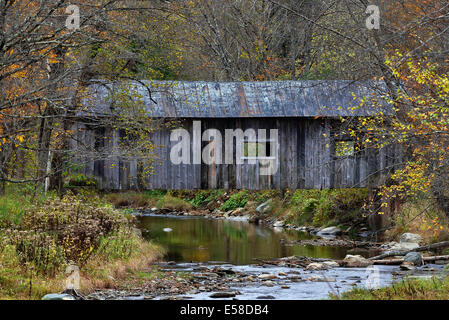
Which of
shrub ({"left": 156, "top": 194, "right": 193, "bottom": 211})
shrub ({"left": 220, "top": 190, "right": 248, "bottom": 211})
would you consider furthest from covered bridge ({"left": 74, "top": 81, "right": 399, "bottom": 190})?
shrub ({"left": 156, "top": 194, "right": 193, "bottom": 211})

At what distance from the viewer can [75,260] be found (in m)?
11.5

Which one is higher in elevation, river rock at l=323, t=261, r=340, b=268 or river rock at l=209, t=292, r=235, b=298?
river rock at l=209, t=292, r=235, b=298

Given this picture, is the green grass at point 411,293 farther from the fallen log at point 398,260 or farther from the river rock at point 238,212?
the river rock at point 238,212

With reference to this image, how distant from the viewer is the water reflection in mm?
17062

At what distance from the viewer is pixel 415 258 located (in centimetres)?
1449

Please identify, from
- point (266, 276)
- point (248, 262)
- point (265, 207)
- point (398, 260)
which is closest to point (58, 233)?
point (266, 276)

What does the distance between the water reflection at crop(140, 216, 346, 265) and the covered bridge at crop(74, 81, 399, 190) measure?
1911 millimetres

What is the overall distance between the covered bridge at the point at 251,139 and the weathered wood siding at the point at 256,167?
33mm

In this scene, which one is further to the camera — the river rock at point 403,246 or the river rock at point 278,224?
the river rock at point 278,224

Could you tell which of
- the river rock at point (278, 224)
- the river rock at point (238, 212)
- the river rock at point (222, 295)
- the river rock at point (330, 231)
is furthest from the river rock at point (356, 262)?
the river rock at point (238, 212)

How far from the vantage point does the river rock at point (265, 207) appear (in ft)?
92.9

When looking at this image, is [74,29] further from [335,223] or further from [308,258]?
[335,223]

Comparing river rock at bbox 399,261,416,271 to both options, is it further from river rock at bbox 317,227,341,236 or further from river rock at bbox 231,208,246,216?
river rock at bbox 231,208,246,216
